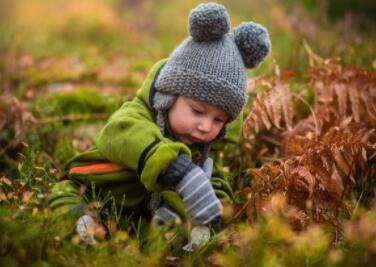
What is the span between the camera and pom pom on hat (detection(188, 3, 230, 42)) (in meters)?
2.63

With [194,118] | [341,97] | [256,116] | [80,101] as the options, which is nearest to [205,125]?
[194,118]

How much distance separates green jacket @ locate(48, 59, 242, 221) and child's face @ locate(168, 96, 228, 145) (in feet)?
0.35

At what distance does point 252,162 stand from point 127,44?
6776 millimetres

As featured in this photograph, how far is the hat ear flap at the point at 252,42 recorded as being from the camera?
279 centimetres

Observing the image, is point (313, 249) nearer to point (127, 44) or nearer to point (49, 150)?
point (49, 150)

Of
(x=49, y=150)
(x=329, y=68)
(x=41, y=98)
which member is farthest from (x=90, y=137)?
(x=329, y=68)

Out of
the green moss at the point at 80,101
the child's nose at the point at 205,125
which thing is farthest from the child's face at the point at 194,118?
the green moss at the point at 80,101

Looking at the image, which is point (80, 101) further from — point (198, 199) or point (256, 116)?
point (198, 199)

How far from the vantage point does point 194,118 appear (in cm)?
264

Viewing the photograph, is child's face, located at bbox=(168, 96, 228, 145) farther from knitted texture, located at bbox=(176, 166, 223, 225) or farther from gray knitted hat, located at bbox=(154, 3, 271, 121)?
knitted texture, located at bbox=(176, 166, 223, 225)

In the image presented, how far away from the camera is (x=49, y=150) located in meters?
3.86

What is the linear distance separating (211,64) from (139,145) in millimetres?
549

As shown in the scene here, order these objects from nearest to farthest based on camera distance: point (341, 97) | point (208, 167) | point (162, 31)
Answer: point (208, 167) < point (341, 97) < point (162, 31)

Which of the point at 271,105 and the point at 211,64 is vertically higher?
the point at 211,64
